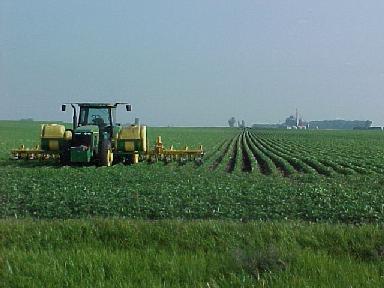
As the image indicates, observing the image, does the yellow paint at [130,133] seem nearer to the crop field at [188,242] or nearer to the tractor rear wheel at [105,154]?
the tractor rear wheel at [105,154]

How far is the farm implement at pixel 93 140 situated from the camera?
2158 centimetres

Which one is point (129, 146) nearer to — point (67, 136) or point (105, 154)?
point (105, 154)

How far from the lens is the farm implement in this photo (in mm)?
21578

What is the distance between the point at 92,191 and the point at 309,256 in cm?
910

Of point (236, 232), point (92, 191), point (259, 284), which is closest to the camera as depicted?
point (259, 284)

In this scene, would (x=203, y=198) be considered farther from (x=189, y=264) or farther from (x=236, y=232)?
(x=189, y=264)

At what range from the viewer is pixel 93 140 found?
21.6 metres

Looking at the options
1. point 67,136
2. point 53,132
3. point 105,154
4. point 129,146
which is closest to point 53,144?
point 53,132

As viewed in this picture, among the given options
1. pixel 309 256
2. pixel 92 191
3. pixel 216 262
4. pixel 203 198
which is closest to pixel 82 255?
pixel 216 262

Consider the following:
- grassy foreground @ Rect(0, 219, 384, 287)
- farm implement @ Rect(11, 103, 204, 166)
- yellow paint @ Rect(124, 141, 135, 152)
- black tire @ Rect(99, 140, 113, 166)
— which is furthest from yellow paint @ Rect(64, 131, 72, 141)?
grassy foreground @ Rect(0, 219, 384, 287)

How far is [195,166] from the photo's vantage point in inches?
944

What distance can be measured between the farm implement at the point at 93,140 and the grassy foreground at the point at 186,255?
1391 cm

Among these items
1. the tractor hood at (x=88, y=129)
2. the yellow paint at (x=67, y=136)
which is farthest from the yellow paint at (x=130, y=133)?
the yellow paint at (x=67, y=136)

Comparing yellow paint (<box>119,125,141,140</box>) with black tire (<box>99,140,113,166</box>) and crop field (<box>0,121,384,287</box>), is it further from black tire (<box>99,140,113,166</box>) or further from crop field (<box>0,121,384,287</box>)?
crop field (<box>0,121,384,287</box>)
